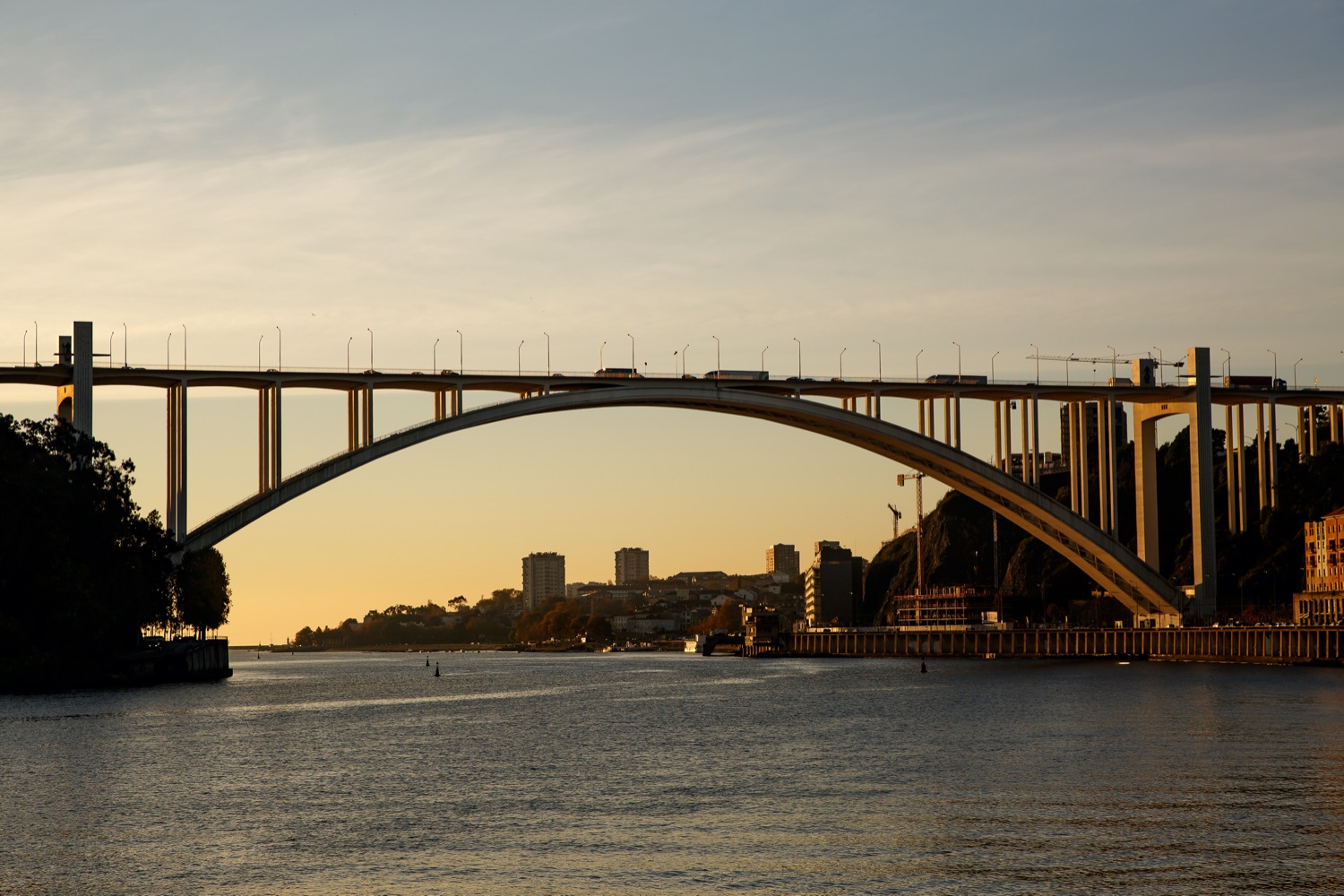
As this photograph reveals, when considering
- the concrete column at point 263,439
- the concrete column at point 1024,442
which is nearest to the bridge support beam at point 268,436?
the concrete column at point 263,439

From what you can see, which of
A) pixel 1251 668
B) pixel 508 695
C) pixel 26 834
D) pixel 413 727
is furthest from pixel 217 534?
pixel 1251 668

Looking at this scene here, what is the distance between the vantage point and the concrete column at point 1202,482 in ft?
323

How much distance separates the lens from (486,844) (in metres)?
30.6

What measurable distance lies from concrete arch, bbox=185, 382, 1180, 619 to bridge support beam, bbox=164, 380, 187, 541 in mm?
1175

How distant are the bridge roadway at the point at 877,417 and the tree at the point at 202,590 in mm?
5983

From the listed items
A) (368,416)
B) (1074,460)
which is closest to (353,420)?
(368,416)

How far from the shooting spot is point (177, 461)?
79688 mm

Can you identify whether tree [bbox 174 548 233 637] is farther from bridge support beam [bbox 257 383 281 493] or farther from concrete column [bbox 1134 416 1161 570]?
concrete column [bbox 1134 416 1161 570]

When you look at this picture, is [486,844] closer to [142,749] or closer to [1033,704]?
[142,749]

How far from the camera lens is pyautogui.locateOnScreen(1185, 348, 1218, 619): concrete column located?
323 ft

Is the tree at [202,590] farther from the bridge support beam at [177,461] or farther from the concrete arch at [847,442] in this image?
the concrete arch at [847,442]

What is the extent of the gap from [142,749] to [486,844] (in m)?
21.9

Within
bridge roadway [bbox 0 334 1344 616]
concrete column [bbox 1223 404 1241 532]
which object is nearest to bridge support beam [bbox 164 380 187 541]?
bridge roadway [bbox 0 334 1344 616]

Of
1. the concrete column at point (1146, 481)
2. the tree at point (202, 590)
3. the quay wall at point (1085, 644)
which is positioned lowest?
the quay wall at point (1085, 644)
